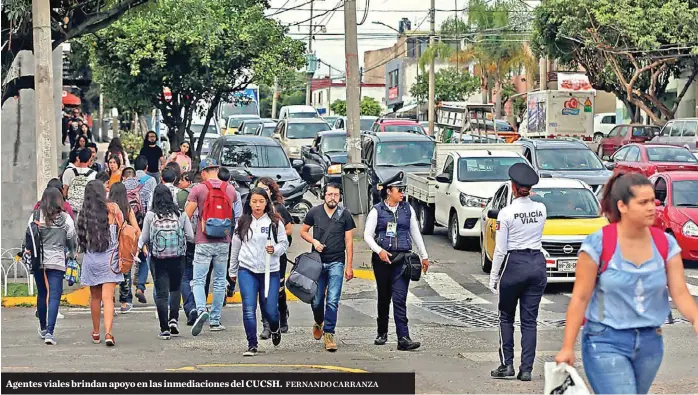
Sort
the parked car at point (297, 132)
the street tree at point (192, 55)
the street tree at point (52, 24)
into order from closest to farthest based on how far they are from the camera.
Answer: the street tree at point (52, 24)
the street tree at point (192, 55)
the parked car at point (297, 132)

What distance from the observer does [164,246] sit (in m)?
11.7

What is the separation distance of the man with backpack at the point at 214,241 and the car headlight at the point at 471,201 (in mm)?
8233

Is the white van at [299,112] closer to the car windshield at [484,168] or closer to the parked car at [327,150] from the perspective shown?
the parked car at [327,150]

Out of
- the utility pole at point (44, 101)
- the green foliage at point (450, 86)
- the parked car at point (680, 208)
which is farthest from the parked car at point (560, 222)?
the green foliage at point (450, 86)

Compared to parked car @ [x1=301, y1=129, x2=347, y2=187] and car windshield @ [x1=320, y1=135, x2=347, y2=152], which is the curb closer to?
parked car @ [x1=301, y1=129, x2=347, y2=187]

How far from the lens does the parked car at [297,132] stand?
36.0 meters

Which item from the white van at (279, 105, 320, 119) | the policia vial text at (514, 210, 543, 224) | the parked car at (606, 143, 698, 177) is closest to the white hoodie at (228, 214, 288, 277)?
the policia vial text at (514, 210, 543, 224)

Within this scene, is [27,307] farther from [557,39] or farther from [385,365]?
[557,39]

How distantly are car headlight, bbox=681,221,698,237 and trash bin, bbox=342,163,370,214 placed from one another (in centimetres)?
531

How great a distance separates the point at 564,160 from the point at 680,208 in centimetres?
621

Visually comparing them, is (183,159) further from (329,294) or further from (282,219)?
(329,294)

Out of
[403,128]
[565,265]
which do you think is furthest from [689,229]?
[403,128]

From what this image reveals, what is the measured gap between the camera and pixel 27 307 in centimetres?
1448

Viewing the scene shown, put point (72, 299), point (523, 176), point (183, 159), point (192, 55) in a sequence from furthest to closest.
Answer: point (192, 55) → point (183, 159) → point (72, 299) → point (523, 176)
